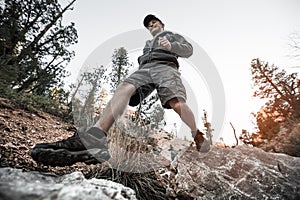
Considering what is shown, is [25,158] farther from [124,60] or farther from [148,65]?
[124,60]

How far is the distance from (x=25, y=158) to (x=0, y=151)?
0.21 metres

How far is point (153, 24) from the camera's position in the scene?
2.75 metres

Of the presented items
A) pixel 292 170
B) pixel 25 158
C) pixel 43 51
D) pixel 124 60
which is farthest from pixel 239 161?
pixel 43 51

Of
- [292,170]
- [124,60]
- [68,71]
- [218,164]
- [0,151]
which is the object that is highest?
[124,60]

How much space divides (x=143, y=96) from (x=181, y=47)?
658 millimetres

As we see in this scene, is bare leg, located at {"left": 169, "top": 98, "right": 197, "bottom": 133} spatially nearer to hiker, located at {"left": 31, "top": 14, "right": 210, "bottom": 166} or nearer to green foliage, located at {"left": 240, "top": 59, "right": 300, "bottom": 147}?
hiker, located at {"left": 31, "top": 14, "right": 210, "bottom": 166}

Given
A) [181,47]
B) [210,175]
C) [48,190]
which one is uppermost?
[181,47]

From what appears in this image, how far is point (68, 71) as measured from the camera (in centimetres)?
867

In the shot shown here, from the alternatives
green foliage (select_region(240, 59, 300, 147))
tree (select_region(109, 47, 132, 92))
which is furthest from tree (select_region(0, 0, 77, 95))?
green foliage (select_region(240, 59, 300, 147))

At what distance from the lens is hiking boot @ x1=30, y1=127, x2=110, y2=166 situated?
4.92ft

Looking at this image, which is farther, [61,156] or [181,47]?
[181,47]

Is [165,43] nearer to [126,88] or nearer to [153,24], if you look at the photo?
[126,88]

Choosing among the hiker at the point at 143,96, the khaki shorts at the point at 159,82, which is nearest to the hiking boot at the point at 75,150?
the hiker at the point at 143,96

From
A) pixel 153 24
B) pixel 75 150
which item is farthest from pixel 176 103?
pixel 153 24
